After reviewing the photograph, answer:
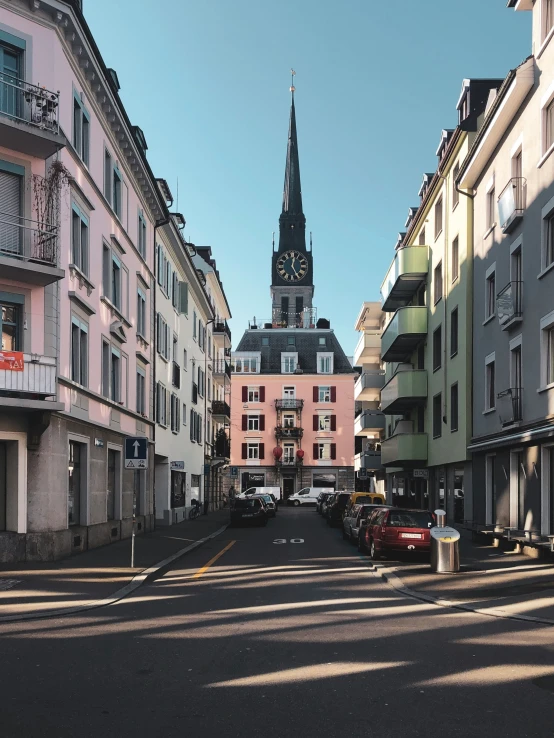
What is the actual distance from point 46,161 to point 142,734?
15.7m

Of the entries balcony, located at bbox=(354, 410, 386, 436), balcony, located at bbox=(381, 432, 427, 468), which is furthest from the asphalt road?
balcony, located at bbox=(354, 410, 386, 436)

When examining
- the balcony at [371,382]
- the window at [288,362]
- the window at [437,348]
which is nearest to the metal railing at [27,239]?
the window at [437,348]

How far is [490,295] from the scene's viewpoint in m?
27.6

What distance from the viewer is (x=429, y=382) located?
37812 millimetres

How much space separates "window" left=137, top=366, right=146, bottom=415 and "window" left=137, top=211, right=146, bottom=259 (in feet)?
14.3

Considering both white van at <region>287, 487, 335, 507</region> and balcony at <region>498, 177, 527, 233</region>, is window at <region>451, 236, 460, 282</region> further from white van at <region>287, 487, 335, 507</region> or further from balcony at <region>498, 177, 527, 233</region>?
white van at <region>287, 487, 335, 507</region>

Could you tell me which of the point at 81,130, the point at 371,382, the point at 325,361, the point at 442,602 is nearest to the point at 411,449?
the point at 371,382

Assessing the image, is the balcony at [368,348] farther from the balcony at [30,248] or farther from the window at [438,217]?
the balcony at [30,248]

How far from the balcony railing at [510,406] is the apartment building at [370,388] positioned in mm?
28793

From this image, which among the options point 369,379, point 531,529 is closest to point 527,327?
point 531,529

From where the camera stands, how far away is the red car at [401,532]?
20719 millimetres

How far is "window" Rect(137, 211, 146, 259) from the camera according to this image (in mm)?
31406

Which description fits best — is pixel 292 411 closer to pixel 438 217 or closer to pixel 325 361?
pixel 325 361

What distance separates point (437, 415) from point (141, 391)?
494 inches
